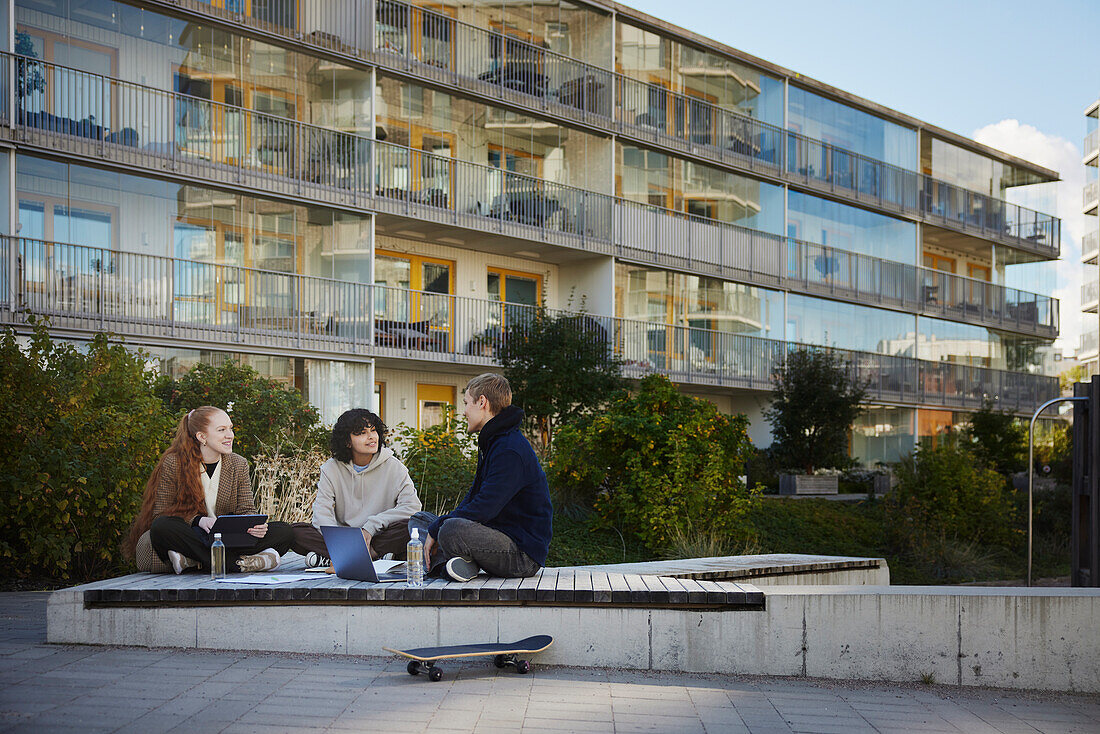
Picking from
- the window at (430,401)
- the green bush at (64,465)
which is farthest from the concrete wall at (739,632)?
the window at (430,401)

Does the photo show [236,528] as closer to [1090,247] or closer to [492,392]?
[492,392]

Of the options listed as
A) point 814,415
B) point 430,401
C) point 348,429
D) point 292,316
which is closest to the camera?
point 348,429

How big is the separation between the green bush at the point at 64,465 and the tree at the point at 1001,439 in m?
26.1

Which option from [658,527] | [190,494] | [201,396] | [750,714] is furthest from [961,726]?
[201,396]

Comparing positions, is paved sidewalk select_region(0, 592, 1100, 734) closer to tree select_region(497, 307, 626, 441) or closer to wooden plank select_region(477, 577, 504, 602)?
wooden plank select_region(477, 577, 504, 602)

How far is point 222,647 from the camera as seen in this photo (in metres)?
6.61

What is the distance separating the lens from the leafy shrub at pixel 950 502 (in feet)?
61.5

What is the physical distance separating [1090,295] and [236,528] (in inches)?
2383

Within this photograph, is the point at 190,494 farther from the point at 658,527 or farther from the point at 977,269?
the point at 977,269

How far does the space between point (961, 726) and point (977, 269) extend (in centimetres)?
3985

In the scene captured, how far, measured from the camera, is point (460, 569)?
22.2 feet

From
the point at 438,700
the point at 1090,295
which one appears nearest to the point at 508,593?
the point at 438,700

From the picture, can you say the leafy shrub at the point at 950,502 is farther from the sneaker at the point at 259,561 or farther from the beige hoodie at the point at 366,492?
the sneaker at the point at 259,561

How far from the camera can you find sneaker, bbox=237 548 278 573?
7.43 meters
